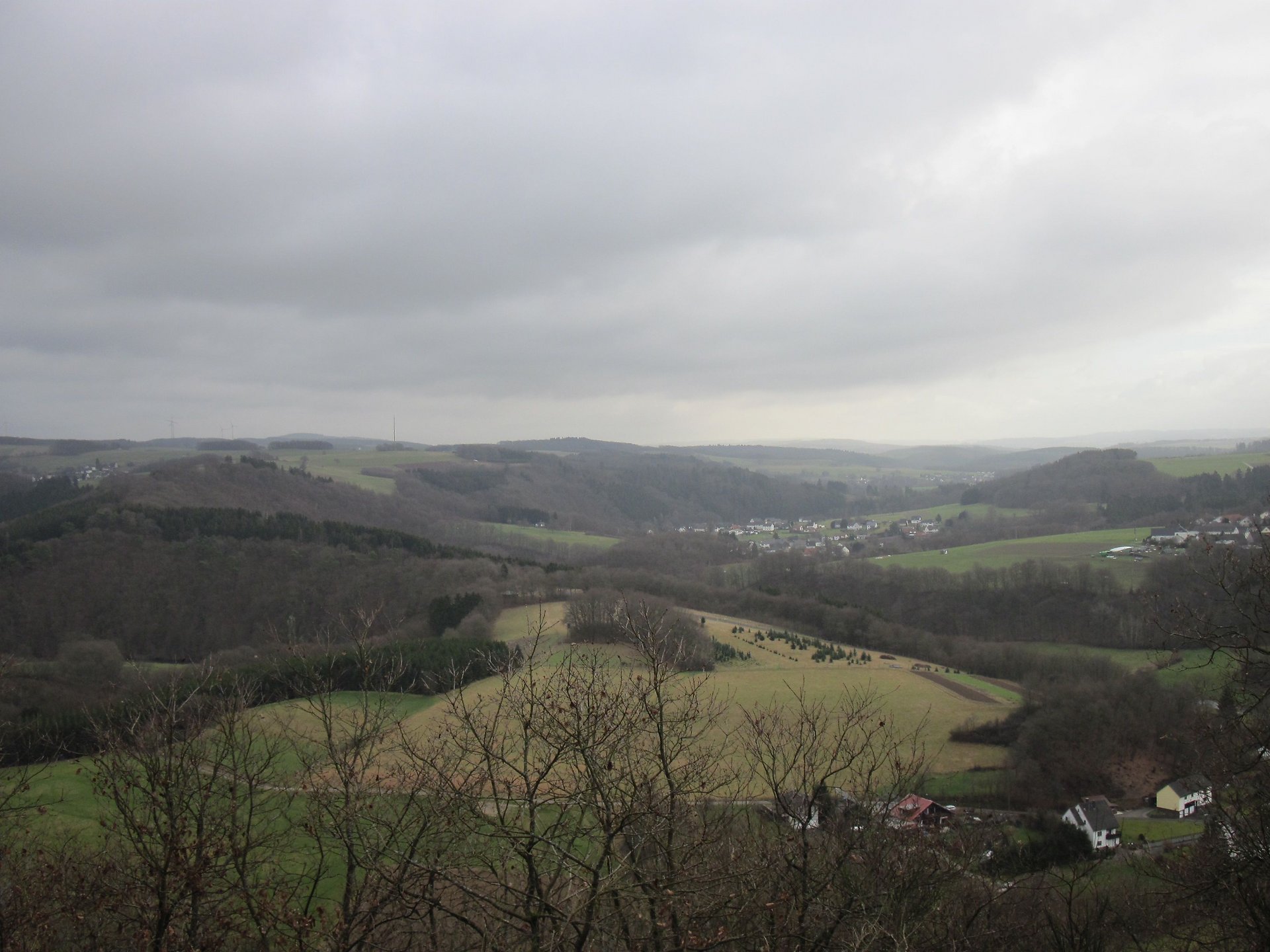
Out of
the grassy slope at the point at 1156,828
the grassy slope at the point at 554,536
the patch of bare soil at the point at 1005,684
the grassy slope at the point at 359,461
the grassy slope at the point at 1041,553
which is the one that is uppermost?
the grassy slope at the point at 359,461

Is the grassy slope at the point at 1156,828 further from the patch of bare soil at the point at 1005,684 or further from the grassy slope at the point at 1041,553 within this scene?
the grassy slope at the point at 1041,553

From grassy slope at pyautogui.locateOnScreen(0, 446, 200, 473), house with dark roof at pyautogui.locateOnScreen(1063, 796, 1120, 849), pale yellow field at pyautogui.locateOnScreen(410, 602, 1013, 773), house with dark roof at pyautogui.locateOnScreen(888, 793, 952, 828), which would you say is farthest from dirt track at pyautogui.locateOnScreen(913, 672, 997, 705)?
grassy slope at pyautogui.locateOnScreen(0, 446, 200, 473)

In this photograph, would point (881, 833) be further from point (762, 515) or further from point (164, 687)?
point (762, 515)

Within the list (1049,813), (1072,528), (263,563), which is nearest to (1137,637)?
(1049,813)

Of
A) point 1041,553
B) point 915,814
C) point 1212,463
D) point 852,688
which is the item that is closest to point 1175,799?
point 852,688

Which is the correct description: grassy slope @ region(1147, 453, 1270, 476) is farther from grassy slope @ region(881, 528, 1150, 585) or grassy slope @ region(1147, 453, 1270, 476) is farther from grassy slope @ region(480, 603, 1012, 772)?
grassy slope @ region(480, 603, 1012, 772)

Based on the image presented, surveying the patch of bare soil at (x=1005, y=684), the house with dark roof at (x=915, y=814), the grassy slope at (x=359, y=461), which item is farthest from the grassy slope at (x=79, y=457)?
the house with dark roof at (x=915, y=814)
